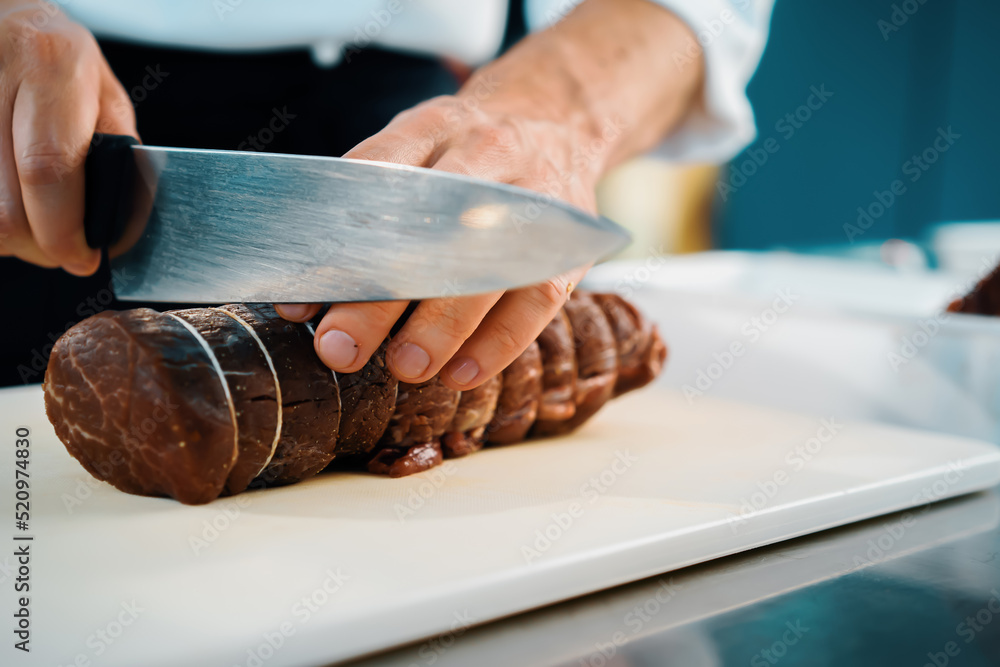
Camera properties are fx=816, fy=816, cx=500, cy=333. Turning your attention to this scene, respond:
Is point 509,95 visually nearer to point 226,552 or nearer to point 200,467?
point 200,467

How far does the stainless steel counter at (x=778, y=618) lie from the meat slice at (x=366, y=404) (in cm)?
57

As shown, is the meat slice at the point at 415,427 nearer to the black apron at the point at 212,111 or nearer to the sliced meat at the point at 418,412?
the sliced meat at the point at 418,412

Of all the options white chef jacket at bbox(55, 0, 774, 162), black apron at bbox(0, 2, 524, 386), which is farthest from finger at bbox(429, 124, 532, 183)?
black apron at bbox(0, 2, 524, 386)

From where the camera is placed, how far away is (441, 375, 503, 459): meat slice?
5.71ft

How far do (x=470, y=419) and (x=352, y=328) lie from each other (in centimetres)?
50

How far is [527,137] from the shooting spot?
1.70 metres

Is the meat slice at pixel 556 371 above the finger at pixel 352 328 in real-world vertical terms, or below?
below

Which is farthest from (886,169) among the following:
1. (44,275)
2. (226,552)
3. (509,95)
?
(226,552)

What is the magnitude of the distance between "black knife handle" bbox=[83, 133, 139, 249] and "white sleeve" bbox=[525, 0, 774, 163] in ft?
5.76

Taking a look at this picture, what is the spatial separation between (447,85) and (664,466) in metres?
1.72

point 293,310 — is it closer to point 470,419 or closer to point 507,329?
point 507,329

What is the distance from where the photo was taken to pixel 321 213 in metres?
1.33

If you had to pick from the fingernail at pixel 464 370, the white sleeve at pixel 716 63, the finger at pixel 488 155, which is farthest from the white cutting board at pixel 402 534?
the white sleeve at pixel 716 63

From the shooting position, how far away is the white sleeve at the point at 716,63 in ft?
8.57
